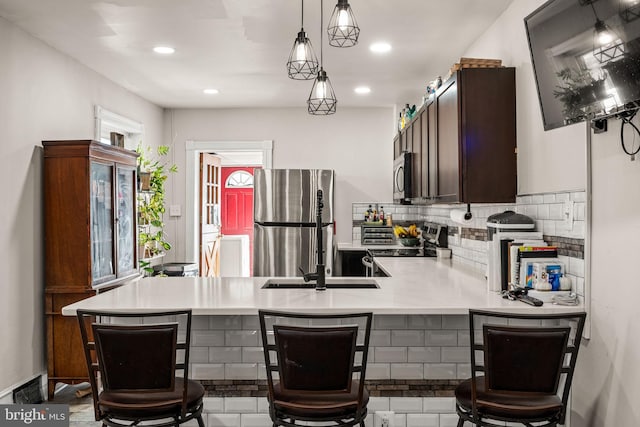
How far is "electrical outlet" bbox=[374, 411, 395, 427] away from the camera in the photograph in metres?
2.40

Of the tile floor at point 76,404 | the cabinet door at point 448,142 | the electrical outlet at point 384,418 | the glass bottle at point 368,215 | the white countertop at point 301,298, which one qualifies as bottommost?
the tile floor at point 76,404

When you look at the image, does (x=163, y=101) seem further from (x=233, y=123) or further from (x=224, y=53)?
(x=224, y=53)

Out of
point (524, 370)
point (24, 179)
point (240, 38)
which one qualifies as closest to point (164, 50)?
point (240, 38)

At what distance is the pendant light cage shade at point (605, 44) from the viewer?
5.32 feet

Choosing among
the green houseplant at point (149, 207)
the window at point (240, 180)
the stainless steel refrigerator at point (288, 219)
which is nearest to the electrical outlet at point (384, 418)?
the stainless steel refrigerator at point (288, 219)

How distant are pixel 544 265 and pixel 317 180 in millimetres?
2668

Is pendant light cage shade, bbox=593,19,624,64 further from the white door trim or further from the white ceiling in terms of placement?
the white door trim

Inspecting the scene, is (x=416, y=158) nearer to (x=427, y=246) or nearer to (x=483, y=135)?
(x=427, y=246)

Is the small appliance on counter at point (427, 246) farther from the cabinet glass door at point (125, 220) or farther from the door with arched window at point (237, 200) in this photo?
the door with arched window at point (237, 200)

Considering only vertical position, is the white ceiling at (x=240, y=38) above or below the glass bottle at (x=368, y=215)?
above

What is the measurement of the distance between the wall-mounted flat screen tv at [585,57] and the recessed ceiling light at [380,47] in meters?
1.59

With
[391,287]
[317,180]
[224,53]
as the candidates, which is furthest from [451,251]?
[224,53]

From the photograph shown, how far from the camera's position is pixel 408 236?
5184 millimetres

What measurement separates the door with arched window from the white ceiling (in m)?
3.89
